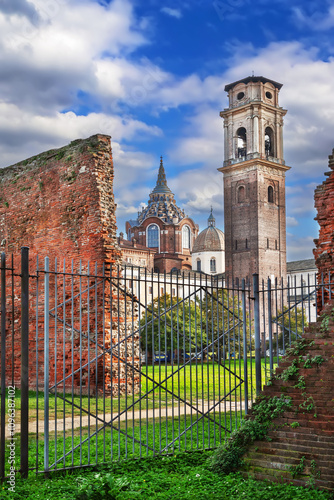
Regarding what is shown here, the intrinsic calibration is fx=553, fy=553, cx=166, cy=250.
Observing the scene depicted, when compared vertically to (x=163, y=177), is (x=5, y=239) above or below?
below

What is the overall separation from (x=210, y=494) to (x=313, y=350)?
2455 mm

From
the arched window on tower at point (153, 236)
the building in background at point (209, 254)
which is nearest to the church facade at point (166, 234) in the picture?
the arched window on tower at point (153, 236)

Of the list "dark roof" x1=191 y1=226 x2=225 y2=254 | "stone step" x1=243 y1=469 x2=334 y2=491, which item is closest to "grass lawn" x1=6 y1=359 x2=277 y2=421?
"stone step" x1=243 y1=469 x2=334 y2=491

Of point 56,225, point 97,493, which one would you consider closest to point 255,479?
point 97,493

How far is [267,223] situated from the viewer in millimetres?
64375

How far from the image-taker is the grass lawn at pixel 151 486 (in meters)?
5.40

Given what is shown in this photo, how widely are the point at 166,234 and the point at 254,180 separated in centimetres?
2858

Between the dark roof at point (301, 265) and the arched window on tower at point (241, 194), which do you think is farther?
the dark roof at point (301, 265)

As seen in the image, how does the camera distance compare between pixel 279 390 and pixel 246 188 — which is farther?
pixel 246 188

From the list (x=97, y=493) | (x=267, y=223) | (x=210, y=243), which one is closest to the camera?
(x=97, y=493)

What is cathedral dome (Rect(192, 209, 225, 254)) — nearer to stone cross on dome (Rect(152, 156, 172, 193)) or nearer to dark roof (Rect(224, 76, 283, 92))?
stone cross on dome (Rect(152, 156, 172, 193))

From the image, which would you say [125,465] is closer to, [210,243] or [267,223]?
[267,223]

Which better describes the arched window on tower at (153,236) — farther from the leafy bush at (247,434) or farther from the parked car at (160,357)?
the leafy bush at (247,434)

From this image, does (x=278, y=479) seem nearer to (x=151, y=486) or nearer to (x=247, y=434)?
(x=247, y=434)
